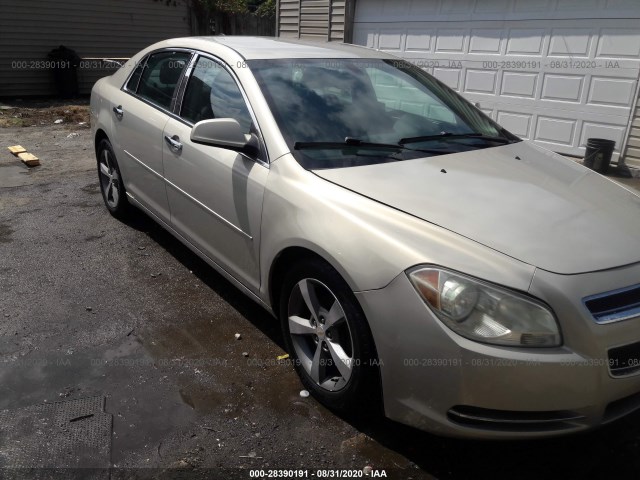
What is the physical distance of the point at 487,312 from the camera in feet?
6.67

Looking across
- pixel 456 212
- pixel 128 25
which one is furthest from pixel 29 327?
pixel 128 25

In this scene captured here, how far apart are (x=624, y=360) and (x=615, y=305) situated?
215mm

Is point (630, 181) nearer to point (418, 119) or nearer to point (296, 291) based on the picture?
point (418, 119)

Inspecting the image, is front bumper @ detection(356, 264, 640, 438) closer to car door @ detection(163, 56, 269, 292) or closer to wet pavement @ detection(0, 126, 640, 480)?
wet pavement @ detection(0, 126, 640, 480)

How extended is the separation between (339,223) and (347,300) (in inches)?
13.3

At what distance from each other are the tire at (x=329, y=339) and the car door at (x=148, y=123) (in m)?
1.60

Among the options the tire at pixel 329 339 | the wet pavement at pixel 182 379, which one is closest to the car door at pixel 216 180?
the tire at pixel 329 339

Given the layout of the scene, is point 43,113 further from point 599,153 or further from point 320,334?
point 320,334

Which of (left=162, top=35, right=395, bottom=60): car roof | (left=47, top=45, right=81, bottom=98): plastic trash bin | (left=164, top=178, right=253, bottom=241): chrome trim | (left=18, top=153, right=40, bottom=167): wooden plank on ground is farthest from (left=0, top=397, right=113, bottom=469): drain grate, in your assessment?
(left=47, top=45, right=81, bottom=98): plastic trash bin

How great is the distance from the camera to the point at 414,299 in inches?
82.7

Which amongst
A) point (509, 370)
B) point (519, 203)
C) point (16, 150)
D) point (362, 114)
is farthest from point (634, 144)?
point (16, 150)

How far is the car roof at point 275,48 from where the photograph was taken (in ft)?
11.4

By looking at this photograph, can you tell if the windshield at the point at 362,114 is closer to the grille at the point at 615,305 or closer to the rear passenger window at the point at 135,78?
the grille at the point at 615,305

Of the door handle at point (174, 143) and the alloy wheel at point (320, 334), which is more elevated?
the door handle at point (174, 143)
